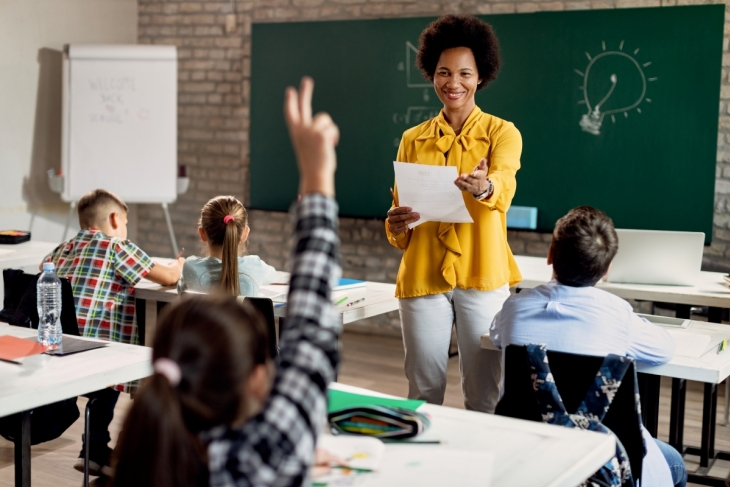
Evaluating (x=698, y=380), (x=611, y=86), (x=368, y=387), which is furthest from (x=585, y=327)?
(x=611, y=86)

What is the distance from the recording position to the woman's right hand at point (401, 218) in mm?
2697

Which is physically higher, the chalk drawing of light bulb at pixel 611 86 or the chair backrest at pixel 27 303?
the chalk drawing of light bulb at pixel 611 86

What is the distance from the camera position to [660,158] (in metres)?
4.90

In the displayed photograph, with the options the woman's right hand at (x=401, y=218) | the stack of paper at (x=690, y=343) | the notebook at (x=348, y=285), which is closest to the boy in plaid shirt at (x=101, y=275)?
the notebook at (x=348, y=285)

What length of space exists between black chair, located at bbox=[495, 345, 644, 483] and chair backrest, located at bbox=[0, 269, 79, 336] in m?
1.57

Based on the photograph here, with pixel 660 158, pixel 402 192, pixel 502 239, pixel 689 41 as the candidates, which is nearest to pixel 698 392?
pixel 660 158

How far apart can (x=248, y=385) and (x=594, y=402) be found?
42.6 inches

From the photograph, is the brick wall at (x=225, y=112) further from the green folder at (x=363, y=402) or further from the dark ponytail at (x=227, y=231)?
the green folder at (x=363, y=402)

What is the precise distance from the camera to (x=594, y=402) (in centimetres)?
194

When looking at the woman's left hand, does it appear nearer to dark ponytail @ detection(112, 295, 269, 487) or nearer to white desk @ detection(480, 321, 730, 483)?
white desk @ detection(480, 321, 730, 483)

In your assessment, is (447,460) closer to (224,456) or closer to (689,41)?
(224,456)

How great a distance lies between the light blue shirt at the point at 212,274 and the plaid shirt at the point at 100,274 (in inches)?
8.9

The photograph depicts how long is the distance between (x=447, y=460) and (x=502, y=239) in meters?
1.39

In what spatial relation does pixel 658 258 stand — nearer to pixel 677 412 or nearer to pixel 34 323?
pixel 677 412
